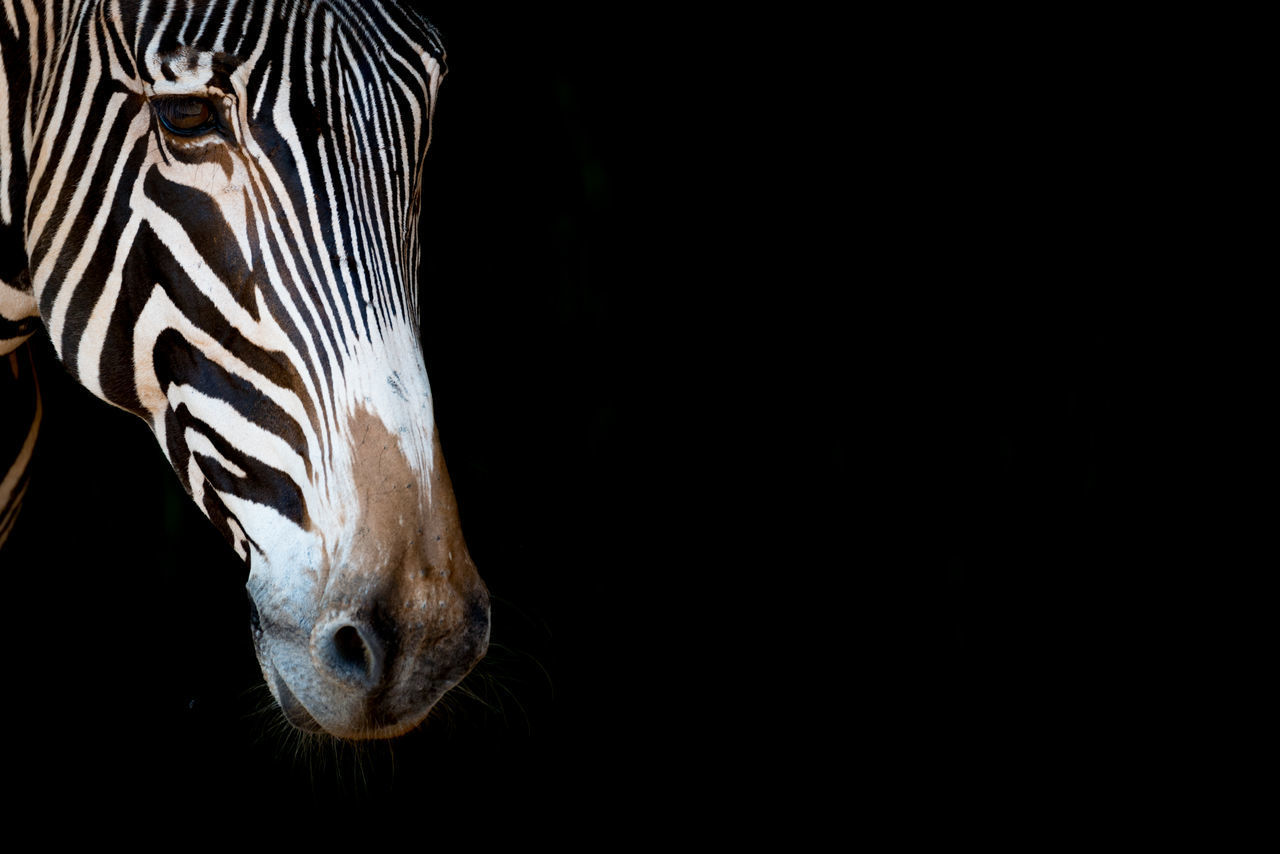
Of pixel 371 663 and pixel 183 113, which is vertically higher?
pixel 183 113

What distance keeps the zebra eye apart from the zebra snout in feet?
2.30

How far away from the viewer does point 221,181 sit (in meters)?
1.20

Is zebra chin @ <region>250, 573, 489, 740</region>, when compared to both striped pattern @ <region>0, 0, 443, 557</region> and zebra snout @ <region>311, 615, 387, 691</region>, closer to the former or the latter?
zebra snout @ <region>311, 615, 387, 691</region>

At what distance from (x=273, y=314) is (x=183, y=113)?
303mm

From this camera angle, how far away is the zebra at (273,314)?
46.0 inches

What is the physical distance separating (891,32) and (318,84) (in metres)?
2.25

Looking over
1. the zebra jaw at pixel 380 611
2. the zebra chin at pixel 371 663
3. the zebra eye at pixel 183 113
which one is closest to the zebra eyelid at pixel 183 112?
the zebra eye at pixel 183 113

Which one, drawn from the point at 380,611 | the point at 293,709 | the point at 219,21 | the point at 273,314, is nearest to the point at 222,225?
the point at 273,314

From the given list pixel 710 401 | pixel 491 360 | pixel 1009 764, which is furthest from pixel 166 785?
pixel 1009 764

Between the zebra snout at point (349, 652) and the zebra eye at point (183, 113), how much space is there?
702 millimetres

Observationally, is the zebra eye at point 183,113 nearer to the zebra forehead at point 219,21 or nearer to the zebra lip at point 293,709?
the zebra forehead at point 219,21

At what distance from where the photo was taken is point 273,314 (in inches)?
47.1

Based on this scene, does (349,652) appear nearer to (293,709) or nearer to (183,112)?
(293,709)

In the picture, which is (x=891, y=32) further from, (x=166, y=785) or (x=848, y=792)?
(x=166, y=785)
